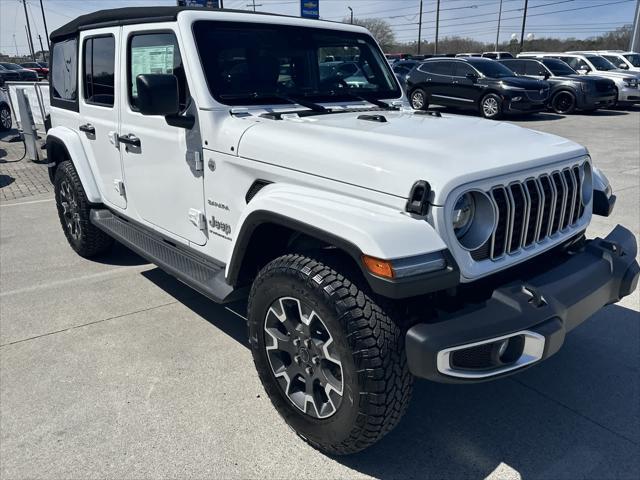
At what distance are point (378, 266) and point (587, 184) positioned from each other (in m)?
1.69

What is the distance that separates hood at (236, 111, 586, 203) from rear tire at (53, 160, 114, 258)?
95.3 inches

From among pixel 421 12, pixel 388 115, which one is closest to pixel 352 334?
pixel 388 115

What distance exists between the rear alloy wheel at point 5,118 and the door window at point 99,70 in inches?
455

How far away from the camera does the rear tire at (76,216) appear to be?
4625 mm

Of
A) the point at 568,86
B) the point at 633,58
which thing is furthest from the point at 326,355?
the point at 633,58

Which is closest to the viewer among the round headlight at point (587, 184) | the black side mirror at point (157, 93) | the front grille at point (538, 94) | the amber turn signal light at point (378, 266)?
the amber turn signal light at point (378, 266)

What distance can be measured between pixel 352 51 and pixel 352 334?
2637mm

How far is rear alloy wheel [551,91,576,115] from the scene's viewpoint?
53.7ft

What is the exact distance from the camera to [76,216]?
4.85 m

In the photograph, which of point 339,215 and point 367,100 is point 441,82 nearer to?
point 367,100

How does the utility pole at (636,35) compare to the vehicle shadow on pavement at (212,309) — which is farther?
the utility pole at (636,35)

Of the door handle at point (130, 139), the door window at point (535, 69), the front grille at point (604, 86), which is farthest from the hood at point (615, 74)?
the door handle at point (130, 139)

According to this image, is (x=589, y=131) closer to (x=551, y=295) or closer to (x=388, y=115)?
(x=388, y=115)

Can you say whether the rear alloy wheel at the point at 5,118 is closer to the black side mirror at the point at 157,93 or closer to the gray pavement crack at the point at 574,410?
the black side mirror at the point at 157,93
